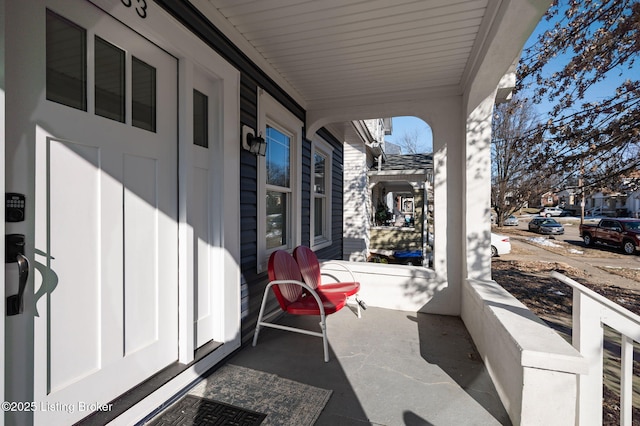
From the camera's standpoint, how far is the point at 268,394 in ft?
6.21

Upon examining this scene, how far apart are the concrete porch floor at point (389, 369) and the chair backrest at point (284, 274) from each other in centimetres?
39

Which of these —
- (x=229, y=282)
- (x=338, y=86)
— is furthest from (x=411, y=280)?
(x=338, y=86)

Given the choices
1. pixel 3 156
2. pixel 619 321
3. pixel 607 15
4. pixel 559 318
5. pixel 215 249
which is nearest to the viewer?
pixel 3 156

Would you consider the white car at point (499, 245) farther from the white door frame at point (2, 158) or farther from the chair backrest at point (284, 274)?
the white door frame at point (2, 158)

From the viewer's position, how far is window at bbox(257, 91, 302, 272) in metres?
2.92

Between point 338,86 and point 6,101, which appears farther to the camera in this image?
point 338,86

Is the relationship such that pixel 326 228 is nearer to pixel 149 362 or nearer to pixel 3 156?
pixel 149 362

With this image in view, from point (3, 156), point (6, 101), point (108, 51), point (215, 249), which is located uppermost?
point (108, 51)

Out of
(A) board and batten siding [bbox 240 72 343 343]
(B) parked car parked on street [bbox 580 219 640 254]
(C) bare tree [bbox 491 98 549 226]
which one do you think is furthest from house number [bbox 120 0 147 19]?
(B) parked car parked on street [bbox 580 219 640 254]

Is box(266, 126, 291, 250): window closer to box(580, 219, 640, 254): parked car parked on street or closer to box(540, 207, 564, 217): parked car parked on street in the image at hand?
box(580, 219, 640, 254): parked car parked on street

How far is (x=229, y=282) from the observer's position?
2.35m

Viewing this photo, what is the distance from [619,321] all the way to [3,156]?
2589 mm

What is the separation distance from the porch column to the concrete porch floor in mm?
689

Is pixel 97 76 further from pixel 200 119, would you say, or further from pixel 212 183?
pixel 212 183
